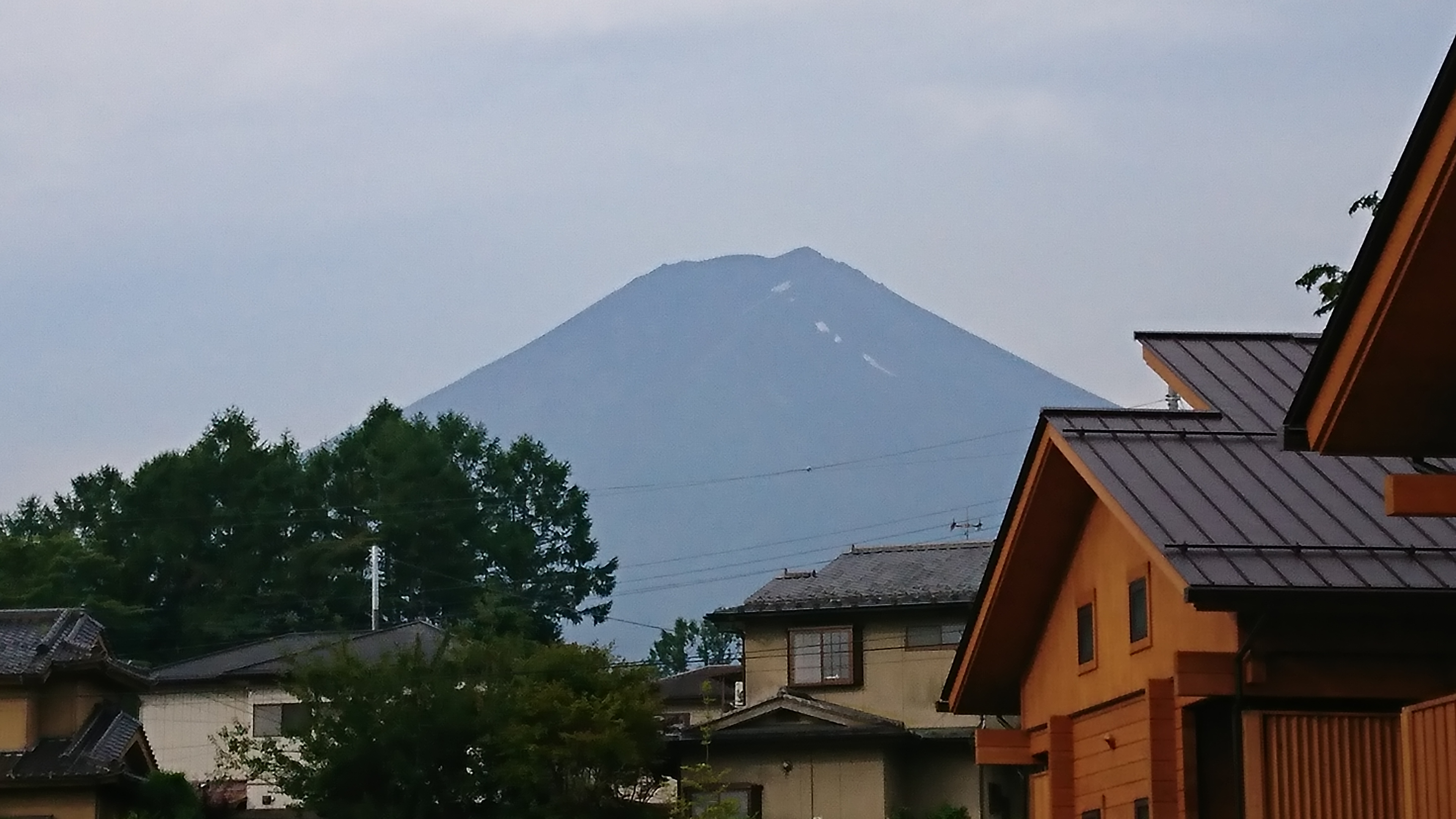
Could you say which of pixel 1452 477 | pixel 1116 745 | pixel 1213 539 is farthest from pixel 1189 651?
pixel 1452 477

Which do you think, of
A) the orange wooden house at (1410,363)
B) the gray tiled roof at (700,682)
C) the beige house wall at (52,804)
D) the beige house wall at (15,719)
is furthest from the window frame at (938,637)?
the orange wooden house at (1410,363)

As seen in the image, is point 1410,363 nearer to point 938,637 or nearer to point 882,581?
point 938,637

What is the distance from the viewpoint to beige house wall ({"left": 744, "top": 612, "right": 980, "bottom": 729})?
46031 mm

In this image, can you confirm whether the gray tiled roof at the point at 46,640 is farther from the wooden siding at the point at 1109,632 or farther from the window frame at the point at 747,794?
the wooden siding at the point at 1109,632

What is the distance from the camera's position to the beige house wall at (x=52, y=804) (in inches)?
1793

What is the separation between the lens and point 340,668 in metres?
45.6

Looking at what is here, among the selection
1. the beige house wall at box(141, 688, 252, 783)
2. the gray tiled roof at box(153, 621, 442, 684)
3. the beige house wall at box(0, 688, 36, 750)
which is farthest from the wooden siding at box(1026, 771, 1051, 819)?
the beige house wall at box(141, 688, 252, 783)

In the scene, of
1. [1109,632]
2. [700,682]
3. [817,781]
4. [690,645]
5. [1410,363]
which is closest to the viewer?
[1410,363]

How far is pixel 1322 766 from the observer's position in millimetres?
13875

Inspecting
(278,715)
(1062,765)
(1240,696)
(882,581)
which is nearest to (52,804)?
(278,715)

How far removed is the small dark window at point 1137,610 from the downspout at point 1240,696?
2072 mm

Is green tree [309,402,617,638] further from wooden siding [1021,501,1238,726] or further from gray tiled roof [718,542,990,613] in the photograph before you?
wooden siding [1021,501,1238,726]

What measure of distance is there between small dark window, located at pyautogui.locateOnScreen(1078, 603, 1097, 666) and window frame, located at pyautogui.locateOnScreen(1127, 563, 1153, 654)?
1.05m

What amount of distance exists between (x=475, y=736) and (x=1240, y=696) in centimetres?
3245
